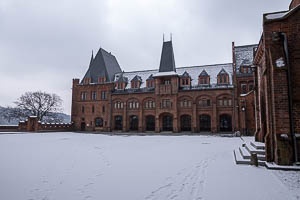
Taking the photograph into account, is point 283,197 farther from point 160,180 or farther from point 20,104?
point 20,104

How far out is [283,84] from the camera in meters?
8.98

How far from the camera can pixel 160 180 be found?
6.88 metres

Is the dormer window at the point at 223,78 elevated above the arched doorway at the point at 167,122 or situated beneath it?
elevated above

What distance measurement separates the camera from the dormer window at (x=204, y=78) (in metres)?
39.1

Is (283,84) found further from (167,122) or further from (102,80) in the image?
(102,80)

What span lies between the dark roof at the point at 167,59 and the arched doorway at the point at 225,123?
1256 cm

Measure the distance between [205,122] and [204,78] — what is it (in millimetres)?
7951

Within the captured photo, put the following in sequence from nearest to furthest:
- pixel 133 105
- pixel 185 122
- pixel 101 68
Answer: pixel 185 122 → pixel 133 105 → pixel 101 68

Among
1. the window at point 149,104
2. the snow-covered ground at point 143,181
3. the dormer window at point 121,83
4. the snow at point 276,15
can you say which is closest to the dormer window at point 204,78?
the window at point 149,104

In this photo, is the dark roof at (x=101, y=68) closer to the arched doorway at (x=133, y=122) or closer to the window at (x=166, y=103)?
the arched doorway at (x=133, y=122)

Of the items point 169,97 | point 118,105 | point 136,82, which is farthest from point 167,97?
point 118,105

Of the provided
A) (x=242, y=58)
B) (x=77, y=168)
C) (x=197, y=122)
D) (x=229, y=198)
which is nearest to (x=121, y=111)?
(x=197, y=122)

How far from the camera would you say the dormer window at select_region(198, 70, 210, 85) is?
39094 millimetres

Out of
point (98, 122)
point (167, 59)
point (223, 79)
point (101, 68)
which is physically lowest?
point (98, 122)
